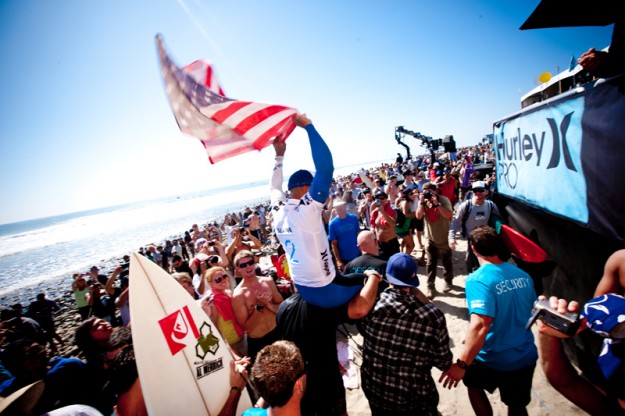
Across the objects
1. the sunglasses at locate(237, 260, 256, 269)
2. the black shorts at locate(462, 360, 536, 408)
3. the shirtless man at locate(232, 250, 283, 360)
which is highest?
the sunglasses at locate(237, 260, 256, 269)

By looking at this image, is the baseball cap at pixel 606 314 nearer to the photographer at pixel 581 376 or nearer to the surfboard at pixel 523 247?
the photographer at pixel 581 376

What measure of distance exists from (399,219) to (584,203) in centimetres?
428

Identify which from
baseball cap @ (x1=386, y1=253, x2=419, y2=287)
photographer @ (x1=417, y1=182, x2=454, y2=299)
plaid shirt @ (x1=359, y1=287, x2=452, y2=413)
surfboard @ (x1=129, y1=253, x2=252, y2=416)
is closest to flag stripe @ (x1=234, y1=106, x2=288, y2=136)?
baseball cap @ (x1=386, y1=253, x2=419, y2=287)

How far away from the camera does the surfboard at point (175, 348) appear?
8.61 ft

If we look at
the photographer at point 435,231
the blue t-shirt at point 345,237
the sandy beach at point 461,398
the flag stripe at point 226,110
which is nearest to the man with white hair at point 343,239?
the blue t-shirt at point 345,237

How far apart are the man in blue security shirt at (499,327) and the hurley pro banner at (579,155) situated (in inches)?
41.1

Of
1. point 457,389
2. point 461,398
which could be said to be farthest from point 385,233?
point 461,398

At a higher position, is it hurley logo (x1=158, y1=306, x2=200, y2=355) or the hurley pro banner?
Result: the hurley pro banner

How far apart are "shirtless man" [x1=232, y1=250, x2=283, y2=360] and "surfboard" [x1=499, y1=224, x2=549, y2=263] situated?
10.3ft

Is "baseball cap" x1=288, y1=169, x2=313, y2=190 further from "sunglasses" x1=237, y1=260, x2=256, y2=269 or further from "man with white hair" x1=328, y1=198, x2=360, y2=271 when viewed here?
"man with white hair" x1=328, y1=198, x2=360, y2=271

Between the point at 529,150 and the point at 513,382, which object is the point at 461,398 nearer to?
the point at 513,382

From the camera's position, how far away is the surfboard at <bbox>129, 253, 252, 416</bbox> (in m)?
2.62

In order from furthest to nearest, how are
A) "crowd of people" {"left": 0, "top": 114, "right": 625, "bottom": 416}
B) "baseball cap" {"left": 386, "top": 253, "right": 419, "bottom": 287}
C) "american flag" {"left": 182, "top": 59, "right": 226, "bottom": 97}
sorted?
"american flag" {"left": 182, "top": 59, "right": 226, "bottom": 97} < "baseball cap" {"left": 386, "top": 253, "right": 419, "bottom": 287} < "crowd of people" {"left": 0, "top": 114, "right": 625, "bottom": 416}

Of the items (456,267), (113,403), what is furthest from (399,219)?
(113,403)
